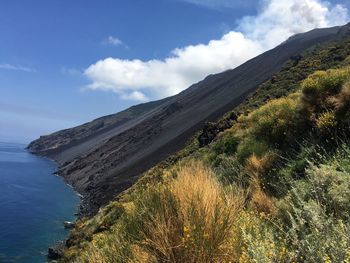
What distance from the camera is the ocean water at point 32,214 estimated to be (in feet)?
117

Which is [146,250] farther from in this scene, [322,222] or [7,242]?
[7,242]

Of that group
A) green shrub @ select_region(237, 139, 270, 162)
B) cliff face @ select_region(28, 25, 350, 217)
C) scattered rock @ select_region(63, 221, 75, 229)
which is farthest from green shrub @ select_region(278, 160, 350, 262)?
cliff face @ select_region(28, 25, 350, 217)

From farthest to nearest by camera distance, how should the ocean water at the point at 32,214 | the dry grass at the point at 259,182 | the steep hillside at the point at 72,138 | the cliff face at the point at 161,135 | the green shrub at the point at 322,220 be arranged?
the steep hillside at the point at 72,138 → the cliff face at the point at 161,135 → the ocean water at the point at 32,214 → the dry grass at the point at 259,182 → the green shrub at the point at 322,220

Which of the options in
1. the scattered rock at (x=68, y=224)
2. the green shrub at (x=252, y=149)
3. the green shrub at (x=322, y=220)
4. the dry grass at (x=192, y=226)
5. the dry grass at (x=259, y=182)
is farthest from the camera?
the scattered rock at (x=68, y=224)

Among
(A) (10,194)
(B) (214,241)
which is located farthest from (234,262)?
(A) (10,194)

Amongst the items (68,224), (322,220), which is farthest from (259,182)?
(68,224)

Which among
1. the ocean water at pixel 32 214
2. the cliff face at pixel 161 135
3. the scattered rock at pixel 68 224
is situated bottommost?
the scattered rock at pixel 68 224

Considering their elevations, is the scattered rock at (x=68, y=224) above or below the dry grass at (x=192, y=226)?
below

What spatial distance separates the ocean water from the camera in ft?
117

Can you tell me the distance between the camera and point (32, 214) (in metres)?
52.6

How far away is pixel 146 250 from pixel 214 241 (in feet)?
2.55

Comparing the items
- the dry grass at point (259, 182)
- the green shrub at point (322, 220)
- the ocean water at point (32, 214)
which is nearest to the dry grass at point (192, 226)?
the green shrub at point (322, 220)

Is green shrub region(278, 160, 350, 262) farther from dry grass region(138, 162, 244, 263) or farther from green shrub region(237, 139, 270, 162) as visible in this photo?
green shrub region(237, 139, 270, 162)

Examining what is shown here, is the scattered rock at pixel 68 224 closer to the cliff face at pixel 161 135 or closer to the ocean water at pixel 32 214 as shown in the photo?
the ocean water at pixel 32 214
